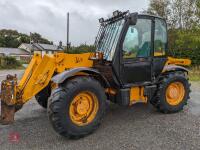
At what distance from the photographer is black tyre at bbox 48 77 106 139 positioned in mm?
5066

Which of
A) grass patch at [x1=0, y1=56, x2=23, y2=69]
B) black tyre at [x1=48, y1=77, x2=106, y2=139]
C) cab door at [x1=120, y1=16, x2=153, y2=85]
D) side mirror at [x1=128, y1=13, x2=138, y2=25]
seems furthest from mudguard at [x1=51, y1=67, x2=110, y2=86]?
grass patch at [x1=0, y1=56, x2=23, y2=69]

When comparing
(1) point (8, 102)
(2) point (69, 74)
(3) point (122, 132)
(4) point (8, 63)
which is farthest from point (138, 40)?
(4) point (8, 63)

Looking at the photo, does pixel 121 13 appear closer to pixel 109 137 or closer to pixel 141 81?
pixel 141 81

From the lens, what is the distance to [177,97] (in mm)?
7176

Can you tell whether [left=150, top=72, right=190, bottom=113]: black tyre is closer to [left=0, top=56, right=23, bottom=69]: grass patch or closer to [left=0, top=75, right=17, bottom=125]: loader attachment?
[left=0, top=75, right=17, bottom=125]: loader attachment

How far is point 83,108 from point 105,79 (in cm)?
82

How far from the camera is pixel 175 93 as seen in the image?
7.12m

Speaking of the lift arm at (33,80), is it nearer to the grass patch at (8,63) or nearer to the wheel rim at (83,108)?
the wheel rim at (83,108)

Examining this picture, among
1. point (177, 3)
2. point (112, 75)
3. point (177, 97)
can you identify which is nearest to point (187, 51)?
point (177, 3)

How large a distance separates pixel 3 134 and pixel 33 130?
1.81ft

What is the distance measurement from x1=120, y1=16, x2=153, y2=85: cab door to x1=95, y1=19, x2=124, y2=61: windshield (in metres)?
0.19

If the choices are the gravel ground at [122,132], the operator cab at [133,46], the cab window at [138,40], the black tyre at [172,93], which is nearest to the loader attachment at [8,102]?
the gravel ground at [122,132]

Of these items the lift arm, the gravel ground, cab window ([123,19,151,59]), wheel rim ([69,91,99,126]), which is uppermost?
cab window ([123,19,151,59])

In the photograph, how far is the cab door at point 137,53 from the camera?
20.1ft
